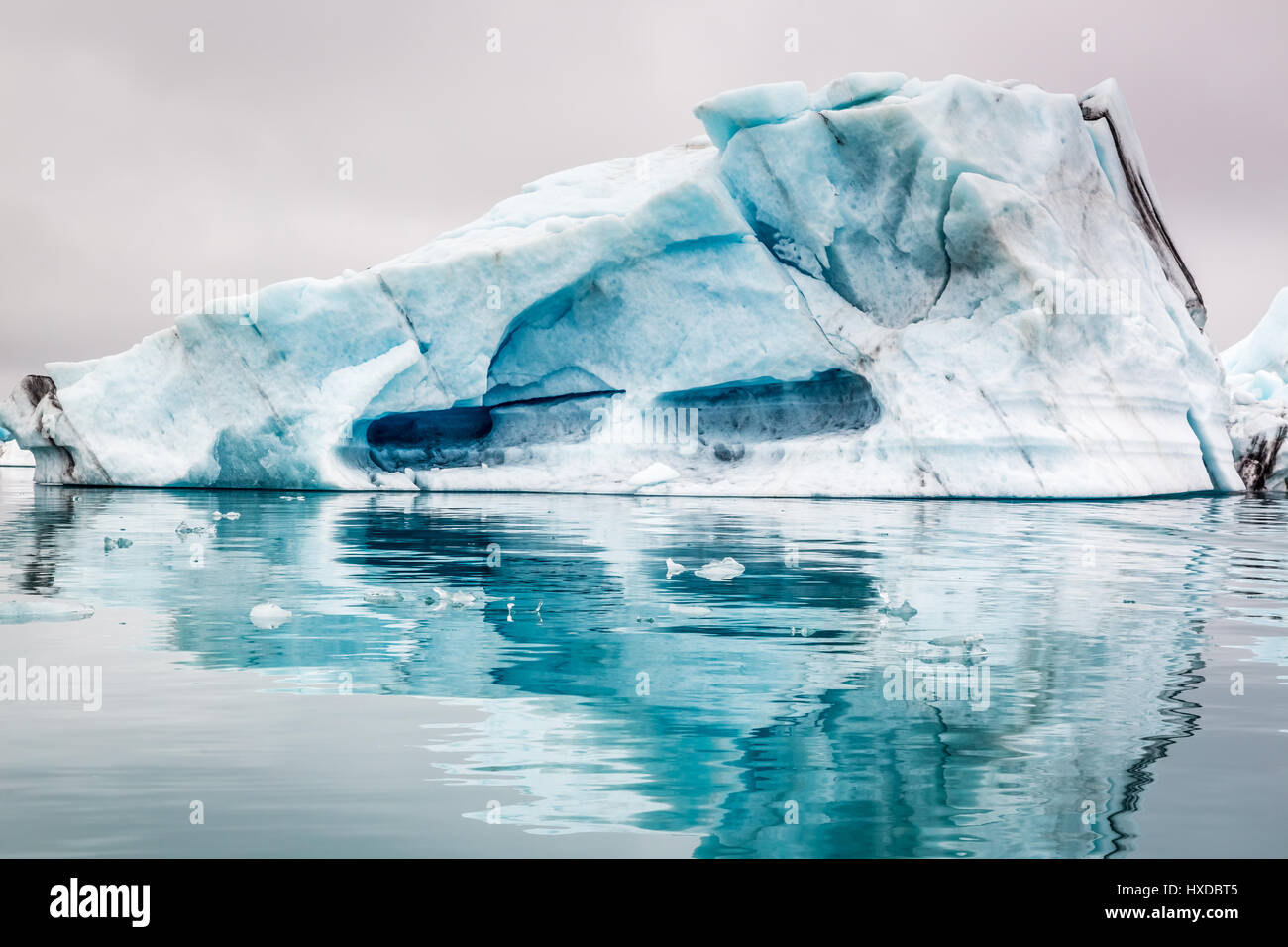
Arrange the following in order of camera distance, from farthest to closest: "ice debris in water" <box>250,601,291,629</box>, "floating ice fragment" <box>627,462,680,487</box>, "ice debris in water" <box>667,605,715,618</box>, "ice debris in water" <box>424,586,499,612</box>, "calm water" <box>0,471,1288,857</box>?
1. "floating ice fragment" <box>627,462,680,487</box>
2. "ice debris in water" <box>424,586,499,612</box>
3. "ice debris in water" <box>667,605,715,618</box>
4. "ice debris in water" <box>250,601,291,629</box>
5. "calm water" <box>0,471,1288,857</box>

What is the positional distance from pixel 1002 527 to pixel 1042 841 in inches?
350

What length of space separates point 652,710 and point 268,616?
7.12 ft

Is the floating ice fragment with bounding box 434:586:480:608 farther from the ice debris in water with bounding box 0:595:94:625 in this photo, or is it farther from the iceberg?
the iceberg

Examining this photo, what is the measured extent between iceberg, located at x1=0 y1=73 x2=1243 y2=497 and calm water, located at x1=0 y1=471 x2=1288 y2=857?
9.41m

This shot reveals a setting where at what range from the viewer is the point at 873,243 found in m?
17.7

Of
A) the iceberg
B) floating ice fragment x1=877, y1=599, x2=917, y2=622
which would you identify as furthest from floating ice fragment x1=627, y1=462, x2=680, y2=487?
floating ice fragment x1=877, y1=599, x2=917, y2=622

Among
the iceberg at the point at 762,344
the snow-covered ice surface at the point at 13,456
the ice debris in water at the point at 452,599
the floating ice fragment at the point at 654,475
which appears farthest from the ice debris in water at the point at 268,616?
the snow-covered ice surface at the point at 13,456

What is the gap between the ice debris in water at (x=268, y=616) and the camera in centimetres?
481

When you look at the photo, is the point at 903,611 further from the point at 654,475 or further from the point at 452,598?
the point at 654,475

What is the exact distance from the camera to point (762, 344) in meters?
17.4

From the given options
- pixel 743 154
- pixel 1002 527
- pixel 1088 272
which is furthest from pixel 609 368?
pixel 1002 527

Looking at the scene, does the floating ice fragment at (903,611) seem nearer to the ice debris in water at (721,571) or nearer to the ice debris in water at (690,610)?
the ice debris in water at (690,610)

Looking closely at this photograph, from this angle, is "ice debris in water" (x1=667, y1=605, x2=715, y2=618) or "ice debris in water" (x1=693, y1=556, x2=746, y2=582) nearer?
"ice debris in water" (x1=667, y1=605, x2=715, y2=618)

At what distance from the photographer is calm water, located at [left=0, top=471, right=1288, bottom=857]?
2334 millimetres
